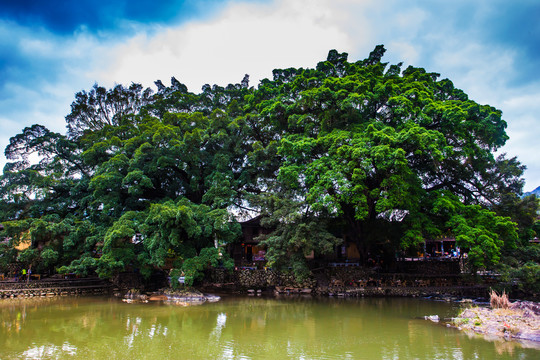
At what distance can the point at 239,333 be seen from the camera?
1169 centimetres

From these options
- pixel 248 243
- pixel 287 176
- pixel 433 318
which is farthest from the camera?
pixel 248 243

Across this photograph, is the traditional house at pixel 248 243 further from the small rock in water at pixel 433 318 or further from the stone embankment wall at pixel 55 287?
the small rock in water at pixel 433 318

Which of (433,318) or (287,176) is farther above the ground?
(287,176)

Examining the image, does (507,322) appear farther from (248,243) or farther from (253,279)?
(248,243)

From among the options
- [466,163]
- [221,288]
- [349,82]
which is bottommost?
[221,288]

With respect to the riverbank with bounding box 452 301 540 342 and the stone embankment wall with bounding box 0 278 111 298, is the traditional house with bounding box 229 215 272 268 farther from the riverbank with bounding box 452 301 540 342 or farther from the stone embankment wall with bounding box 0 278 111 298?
the riverbank with bounding box 452 301 540 342

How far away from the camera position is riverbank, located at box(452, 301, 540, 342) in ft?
35.5

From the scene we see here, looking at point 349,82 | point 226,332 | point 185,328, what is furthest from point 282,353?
point 349,82

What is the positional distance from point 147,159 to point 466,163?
777 inches

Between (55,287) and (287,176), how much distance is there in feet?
50.4

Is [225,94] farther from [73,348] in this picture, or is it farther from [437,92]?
[73,348]

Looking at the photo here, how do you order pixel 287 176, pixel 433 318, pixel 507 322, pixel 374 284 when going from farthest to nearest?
pixel 374 284
pixel 287 176
pixel 433 318
pixel 507 322

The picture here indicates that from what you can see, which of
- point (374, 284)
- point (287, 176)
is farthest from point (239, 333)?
point (374, 284)

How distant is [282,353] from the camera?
9281 millimetres
